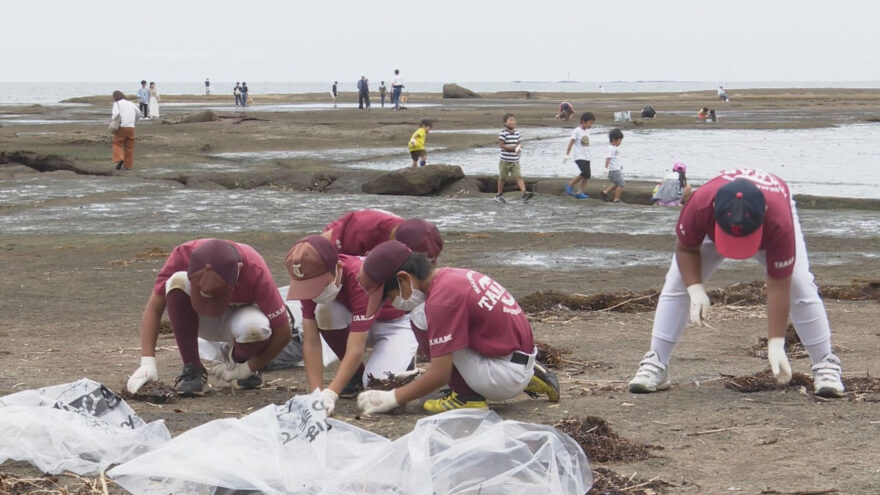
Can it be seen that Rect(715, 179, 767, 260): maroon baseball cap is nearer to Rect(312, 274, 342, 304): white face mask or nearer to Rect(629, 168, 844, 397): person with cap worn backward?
Rect(629, 168, 844, 397): person with cap worn backward

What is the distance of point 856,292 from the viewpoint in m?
9.31

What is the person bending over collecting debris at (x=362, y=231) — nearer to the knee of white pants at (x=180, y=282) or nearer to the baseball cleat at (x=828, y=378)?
the knee of white pants at (x=180, y=282)

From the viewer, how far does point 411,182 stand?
1894 cm

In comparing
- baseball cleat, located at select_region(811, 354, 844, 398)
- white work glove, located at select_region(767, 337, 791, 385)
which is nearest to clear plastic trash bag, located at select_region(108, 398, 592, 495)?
white work glove, located at select_region(767, 337, 791, 385)

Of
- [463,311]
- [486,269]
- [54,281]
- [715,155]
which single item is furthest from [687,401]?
[715,155]

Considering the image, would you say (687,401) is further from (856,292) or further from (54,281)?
(54,281)

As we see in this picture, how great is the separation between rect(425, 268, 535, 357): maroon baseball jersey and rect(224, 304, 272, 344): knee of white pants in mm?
1284

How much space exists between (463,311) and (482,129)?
31.7 metres

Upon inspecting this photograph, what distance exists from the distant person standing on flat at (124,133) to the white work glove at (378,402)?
1710cm

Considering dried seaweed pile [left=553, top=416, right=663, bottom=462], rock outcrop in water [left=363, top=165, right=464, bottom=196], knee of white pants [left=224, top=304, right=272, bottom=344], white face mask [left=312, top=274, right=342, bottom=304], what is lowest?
rock outcrop in water [left=363, top=165, right=464, bottom=196]

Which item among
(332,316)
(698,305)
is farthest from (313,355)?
(698,305)

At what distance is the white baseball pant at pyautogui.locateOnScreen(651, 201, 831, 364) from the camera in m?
5.53

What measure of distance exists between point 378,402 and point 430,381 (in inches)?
12.0

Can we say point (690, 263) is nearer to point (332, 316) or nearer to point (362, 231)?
point (332, 316)
